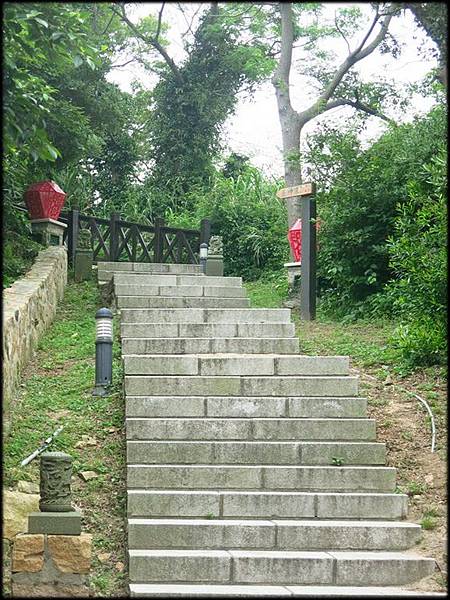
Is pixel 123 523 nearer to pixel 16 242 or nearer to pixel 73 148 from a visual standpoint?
pixel 16 242

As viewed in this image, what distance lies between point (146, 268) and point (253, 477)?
699 centimetres

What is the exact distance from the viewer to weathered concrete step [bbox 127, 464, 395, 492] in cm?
675

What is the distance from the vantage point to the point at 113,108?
1644cm

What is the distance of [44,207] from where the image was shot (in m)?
13.6

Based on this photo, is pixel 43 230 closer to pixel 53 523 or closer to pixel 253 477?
pixel 253 477

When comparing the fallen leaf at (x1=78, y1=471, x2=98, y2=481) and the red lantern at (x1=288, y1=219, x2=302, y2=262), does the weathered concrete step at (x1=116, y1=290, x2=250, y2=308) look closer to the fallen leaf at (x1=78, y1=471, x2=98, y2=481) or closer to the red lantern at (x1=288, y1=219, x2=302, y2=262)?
the red lantern at (x1=288, y1=219, x2=302, y2=262)

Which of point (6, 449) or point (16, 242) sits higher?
point (16, 242)

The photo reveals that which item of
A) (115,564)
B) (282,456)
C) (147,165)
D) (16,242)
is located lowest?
(115,564)

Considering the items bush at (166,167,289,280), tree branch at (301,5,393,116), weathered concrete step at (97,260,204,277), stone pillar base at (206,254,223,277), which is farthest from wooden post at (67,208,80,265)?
tree branch at (301,5,393,116)

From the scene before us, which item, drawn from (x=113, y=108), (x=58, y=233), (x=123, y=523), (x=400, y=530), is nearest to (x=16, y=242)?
(x=58, y=233)

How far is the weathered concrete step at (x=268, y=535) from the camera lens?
6074mm

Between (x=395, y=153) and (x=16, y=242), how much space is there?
5.16 meters

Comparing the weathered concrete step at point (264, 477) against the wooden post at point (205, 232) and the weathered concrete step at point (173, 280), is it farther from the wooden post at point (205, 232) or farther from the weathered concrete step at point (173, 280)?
the wooden post at point (205, 232)

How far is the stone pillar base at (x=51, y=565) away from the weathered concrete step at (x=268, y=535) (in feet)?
1.48
